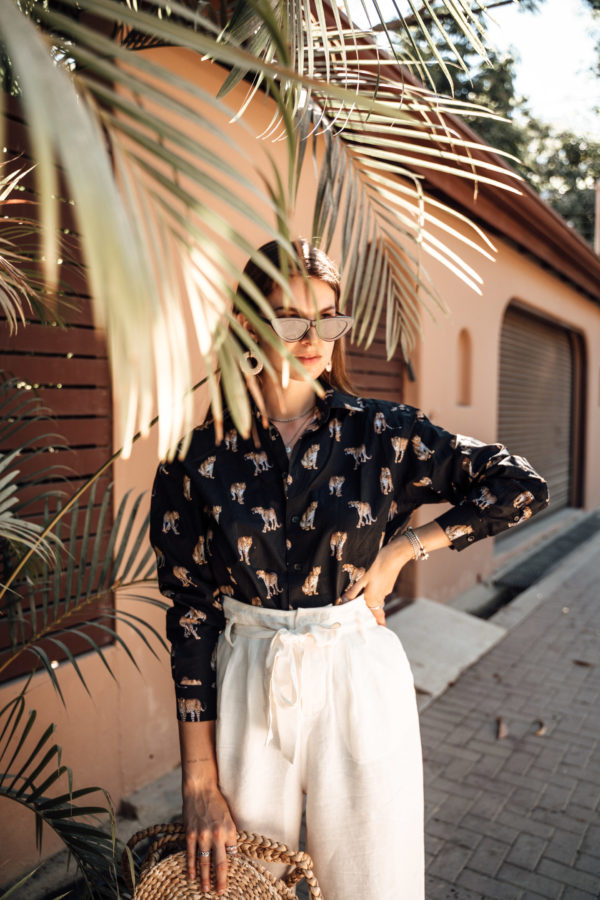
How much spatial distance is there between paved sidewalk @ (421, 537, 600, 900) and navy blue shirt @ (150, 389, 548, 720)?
176 cm

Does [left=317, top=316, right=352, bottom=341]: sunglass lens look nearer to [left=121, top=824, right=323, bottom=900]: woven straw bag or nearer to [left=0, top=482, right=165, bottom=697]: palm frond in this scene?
[left=0, top=482, right=165, bottom=697]: palm frond

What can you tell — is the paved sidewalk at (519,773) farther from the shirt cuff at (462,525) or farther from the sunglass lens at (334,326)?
the sunglass lens at (334,326)

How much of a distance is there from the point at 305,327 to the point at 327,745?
91cm

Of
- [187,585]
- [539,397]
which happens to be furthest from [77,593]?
[539,397]

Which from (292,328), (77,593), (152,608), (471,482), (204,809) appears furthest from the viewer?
(152,608)

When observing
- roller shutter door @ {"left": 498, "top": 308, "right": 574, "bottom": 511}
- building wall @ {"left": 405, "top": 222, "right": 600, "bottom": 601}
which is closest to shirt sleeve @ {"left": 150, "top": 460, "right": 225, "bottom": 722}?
building wall @ {"left": 405, "top": 222, "right": 600, "bottom": 601}

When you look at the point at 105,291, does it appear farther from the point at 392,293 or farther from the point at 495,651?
the point at 495,651

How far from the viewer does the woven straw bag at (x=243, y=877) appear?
1.50 meters

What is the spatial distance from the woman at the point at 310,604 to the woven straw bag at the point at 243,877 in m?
0.03

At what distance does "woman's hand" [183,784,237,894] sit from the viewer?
153 cm

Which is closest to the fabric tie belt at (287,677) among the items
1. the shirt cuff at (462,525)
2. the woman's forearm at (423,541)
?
the woman's forearm at (423,541)

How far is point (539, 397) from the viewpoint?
33.3 ft

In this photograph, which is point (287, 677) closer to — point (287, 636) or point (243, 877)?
point (287, 636)

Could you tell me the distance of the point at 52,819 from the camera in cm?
173
